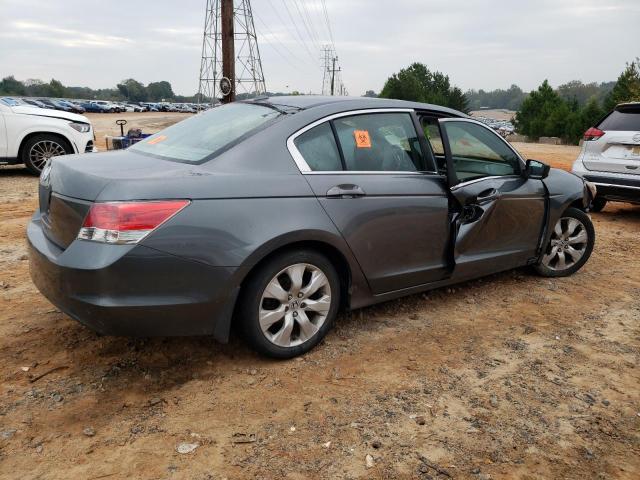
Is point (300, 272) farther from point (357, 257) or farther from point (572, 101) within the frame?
point (572, 101)

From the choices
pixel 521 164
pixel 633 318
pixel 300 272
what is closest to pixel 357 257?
pixel 300 272

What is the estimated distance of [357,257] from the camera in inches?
130

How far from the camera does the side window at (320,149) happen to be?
10.4ft

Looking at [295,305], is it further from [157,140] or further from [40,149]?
[40,149]

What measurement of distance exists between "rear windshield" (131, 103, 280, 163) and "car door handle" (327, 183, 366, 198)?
0.59 m

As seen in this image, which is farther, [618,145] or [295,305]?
[618,145]

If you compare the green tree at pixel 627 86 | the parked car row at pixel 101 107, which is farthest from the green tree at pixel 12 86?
the green tree at pixel 627 86

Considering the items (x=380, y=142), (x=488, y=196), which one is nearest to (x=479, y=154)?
(x=488, y=196)

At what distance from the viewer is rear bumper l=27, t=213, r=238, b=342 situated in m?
2.56

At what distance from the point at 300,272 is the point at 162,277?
0.79m

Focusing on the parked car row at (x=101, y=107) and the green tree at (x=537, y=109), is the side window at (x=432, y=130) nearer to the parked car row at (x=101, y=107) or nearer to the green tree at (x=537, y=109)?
the green tree at (x=537, y=109)

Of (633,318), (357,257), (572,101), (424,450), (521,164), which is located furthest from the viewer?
(572,101)

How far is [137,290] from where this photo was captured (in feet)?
8.53

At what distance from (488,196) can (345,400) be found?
2.04 metres
